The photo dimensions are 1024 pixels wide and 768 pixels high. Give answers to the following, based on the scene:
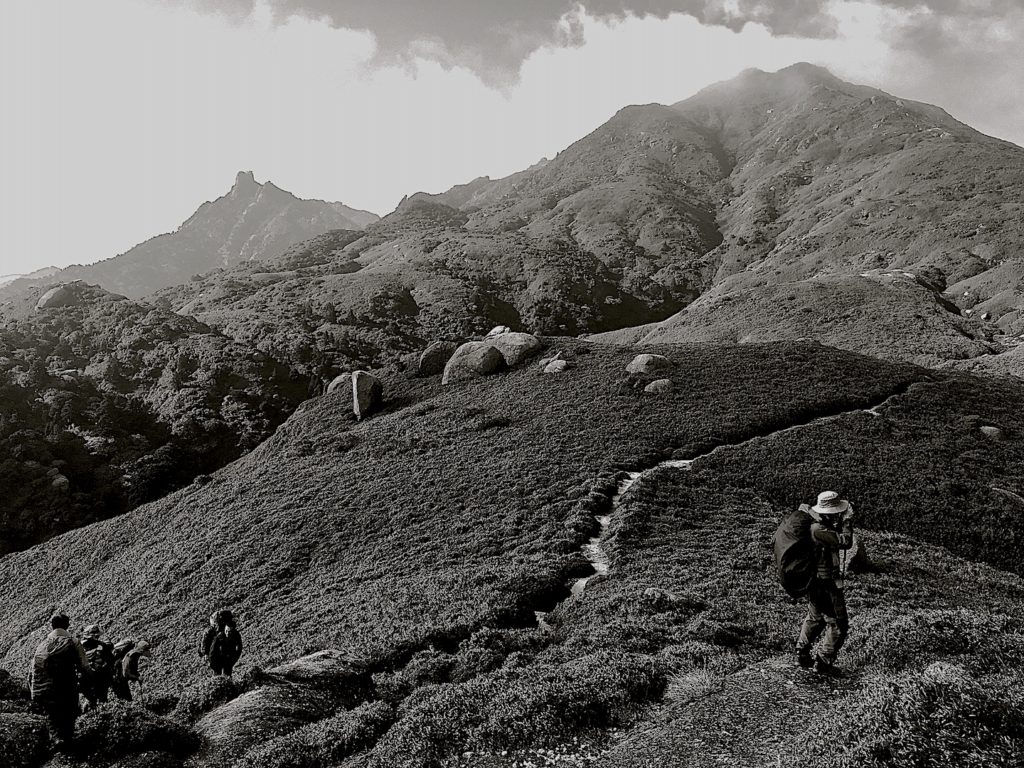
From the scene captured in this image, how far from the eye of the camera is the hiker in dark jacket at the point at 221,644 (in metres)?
14.4

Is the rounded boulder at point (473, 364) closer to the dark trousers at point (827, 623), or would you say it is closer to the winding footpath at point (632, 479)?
the winding footpath at point (632, 479)

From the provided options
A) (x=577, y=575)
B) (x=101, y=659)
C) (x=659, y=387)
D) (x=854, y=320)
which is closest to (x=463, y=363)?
(x=659, y=387)

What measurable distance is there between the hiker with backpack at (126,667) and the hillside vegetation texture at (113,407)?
181 ft

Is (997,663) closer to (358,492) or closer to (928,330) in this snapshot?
(358,492)

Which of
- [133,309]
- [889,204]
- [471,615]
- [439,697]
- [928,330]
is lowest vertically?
[928,330]

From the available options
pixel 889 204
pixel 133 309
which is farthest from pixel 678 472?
pixel 889 204

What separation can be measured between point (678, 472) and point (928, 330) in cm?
5541

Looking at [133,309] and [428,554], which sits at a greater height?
[133,309]

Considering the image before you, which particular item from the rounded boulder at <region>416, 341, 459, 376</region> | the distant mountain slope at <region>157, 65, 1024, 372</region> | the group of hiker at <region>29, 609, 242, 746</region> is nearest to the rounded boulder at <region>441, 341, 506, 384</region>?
the rounded boulder at <region>416, 341, 459, 376</region>

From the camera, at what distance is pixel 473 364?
53562mm

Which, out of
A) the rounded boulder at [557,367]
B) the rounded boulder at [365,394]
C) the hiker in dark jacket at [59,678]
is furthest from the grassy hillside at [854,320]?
the hiker in dark jacket at [59,678]

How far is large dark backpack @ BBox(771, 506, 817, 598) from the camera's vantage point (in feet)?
25.2

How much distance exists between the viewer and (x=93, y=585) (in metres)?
34.1

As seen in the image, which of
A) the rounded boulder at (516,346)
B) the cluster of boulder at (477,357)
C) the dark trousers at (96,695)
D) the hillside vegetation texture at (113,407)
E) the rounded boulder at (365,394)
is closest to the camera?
the dark trousers at (96,695)
